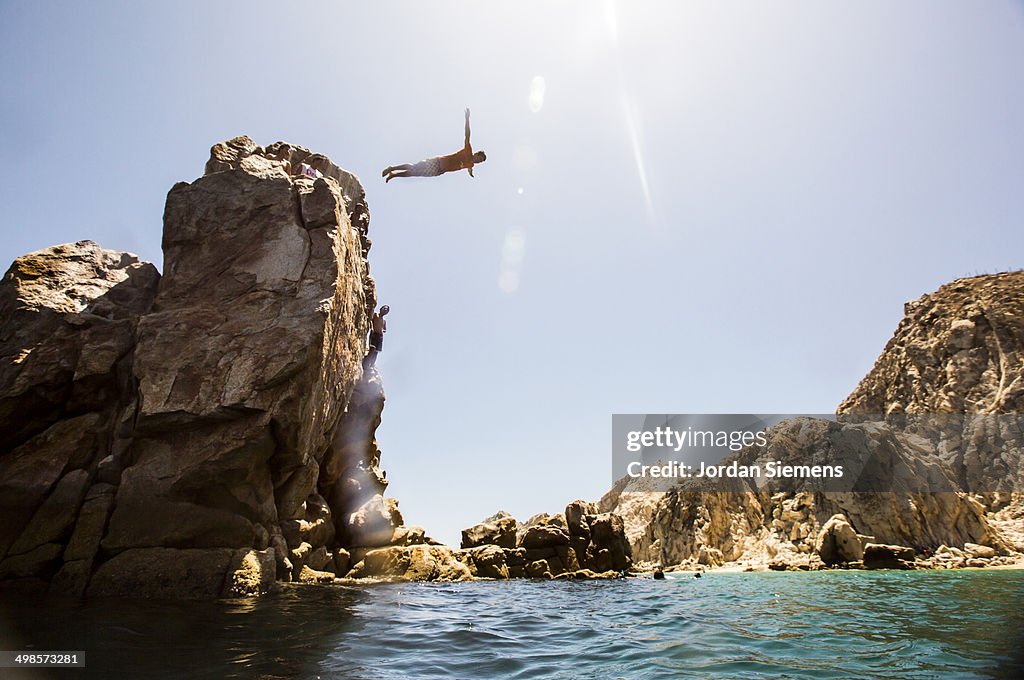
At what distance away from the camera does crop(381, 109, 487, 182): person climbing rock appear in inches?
612

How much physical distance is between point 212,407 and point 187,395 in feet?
3.13

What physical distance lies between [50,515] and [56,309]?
7.83 m

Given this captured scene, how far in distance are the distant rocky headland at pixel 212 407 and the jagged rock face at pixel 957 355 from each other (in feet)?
216

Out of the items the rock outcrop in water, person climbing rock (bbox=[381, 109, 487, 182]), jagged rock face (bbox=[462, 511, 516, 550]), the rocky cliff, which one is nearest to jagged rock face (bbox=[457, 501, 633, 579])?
jagged rock face (bbox=[462, 511, 516, 550])

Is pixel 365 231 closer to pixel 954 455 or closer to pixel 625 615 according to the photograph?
pixel 625 615

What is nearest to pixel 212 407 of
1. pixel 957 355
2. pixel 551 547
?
pixel 551 547

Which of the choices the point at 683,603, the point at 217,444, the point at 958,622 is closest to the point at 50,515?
the point at 217,444

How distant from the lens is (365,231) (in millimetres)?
32469

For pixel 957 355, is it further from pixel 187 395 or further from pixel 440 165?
pixel 187 395

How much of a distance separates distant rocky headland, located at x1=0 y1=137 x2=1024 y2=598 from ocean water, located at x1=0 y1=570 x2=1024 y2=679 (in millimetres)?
2775

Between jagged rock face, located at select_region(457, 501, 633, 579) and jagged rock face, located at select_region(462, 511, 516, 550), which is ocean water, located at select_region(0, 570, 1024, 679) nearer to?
jagged rock face, located at select_region(457, 501, 633, 579)

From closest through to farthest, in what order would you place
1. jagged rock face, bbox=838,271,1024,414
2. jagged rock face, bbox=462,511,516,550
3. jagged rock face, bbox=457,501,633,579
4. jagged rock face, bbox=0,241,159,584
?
jagged rock face, bbox=0,241,159,584
jagged rock face, bbox=457,501,633,579
jagged rock face, bbox=462,511,516,550
jagged rock face, bbox=838,271,1024,414

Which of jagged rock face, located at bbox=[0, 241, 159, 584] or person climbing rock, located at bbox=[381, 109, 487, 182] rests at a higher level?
person climbing rock, located at bbox=[381, 109, 487, 182]

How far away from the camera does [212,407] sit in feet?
54.8
